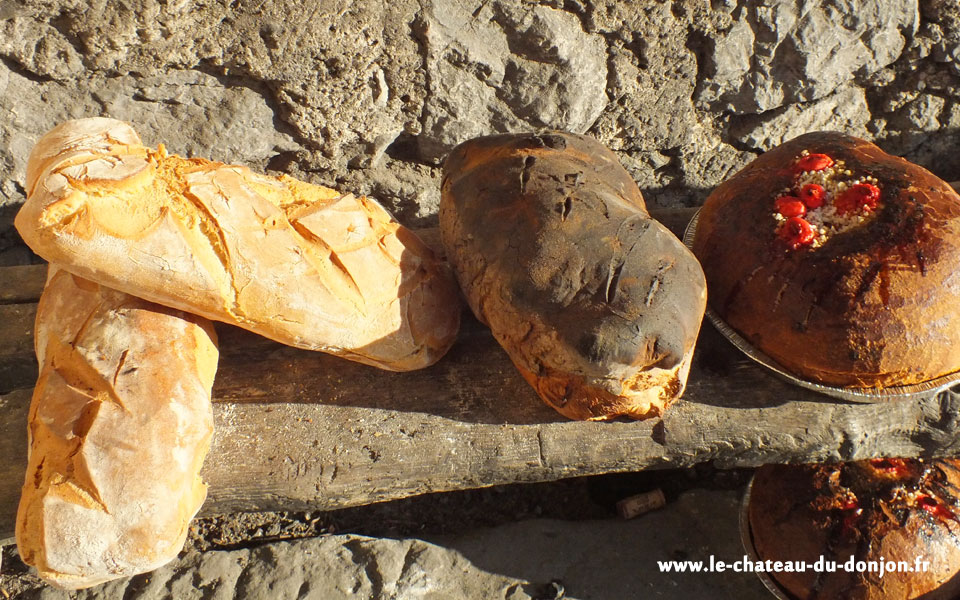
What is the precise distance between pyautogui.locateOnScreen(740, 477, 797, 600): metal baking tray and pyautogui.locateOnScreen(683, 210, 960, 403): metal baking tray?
61 centimetres

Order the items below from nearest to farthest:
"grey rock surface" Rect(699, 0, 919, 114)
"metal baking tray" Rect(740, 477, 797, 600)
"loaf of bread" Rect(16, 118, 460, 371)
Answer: "loaf of bread" Rect(16, 118, 460, 371) → "metal baking tray" Rect(740, 477, 797, 600) → "grey rock surface" Rect(699, 0, 919, 114)

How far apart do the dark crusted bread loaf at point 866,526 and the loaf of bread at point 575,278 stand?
0.76 meters

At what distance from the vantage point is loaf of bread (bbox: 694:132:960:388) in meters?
1.63

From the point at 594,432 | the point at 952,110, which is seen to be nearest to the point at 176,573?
the point at 594,432

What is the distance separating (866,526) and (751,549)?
362 mm

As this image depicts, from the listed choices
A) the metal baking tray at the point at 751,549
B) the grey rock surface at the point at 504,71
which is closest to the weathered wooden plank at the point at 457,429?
the metal baking tray at the point at 751,549

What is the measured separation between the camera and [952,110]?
9.23ft

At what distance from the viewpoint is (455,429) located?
185 centimetres

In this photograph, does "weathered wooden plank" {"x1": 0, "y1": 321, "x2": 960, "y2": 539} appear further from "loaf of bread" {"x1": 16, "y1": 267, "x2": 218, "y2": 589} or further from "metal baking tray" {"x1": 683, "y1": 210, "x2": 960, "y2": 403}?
"loaf of bread" {"x1": 16, "y1": 267, "x2": 218, "y2": 589}

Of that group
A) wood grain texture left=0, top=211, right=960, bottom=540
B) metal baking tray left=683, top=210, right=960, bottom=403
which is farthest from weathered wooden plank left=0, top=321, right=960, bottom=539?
metal baking tray left=683, top=210, right=960, bottom=403

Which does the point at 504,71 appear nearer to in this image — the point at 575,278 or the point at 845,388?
the point at 575,278

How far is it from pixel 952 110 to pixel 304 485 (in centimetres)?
286

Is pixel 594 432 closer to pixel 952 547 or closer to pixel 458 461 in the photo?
pixel 458 461

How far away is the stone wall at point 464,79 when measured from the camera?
1.99 meters
